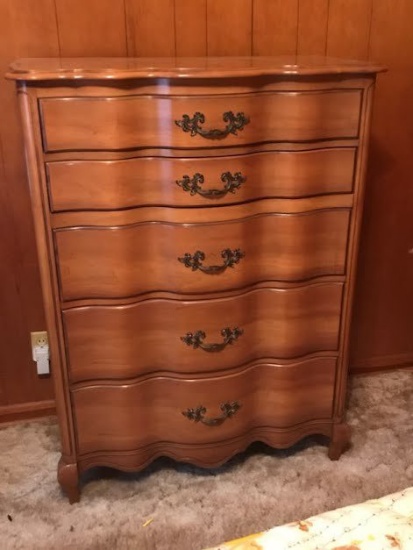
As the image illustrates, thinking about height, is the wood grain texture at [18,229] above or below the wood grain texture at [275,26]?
below

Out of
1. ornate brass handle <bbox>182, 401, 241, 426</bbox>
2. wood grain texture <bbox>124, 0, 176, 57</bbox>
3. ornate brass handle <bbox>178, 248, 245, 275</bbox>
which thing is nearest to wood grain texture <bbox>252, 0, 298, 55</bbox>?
wood grain texture <bbox>124, 0, 176, 57</bbox>

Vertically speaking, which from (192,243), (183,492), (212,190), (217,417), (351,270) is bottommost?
(183,492)

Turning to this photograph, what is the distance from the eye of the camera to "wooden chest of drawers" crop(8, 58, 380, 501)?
1.35m

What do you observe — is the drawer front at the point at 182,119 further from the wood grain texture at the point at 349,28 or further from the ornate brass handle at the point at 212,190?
the wood grain texture at the point at 349,28

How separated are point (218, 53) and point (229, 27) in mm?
83

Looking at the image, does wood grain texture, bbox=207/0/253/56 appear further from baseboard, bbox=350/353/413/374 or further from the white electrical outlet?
baseboard, bbox=350/353/413/374

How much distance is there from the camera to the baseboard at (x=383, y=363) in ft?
7.77

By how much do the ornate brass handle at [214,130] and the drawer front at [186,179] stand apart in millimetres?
59

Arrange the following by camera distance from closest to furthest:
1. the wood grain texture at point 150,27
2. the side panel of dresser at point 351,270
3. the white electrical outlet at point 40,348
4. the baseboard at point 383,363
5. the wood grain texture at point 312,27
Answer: the side panel of dresser at point 351,270, the wood grain texture at point 150,27, the wood grain texture at point 312,27, the white electrical outlet at point 40,348, the baseboard at point 383,363

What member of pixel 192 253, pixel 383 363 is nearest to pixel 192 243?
pixel 192 253

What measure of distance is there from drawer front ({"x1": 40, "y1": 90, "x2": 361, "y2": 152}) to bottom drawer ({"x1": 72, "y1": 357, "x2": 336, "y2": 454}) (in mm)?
650

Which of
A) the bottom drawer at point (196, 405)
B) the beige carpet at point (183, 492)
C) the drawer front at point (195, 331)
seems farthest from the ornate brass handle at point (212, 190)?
the beige carpet at point (183, 492)

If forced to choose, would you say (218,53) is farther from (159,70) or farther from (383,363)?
(383,363)

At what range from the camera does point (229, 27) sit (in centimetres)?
180
